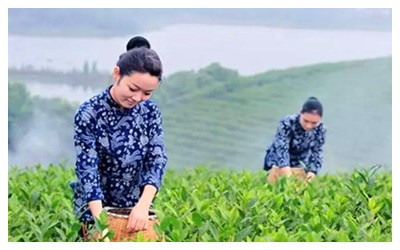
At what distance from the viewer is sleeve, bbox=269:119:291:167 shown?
9406mm

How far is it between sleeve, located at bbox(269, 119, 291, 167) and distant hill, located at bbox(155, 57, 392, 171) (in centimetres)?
137

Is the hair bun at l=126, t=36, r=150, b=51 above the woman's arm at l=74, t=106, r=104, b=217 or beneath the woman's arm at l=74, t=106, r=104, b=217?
above

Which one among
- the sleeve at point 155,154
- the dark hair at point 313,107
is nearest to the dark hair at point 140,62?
the sleeve at point 155,154

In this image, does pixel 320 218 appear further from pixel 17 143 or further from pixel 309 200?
pixel 17 143

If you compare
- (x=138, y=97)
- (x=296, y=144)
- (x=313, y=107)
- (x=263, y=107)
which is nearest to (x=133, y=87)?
(x=138, y=97)

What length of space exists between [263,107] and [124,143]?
6119 millimetres

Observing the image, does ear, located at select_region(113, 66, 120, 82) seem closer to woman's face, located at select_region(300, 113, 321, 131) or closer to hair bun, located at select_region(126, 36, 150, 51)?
hair bun, located at select_region(126, 36, 150, 51)

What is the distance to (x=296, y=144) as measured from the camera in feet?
31.8

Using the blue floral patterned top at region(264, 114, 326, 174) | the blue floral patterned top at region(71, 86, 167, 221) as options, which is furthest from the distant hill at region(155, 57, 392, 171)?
the blue floral patterned top at region(71, 86, 167, 221)

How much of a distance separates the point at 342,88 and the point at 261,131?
3.15ft

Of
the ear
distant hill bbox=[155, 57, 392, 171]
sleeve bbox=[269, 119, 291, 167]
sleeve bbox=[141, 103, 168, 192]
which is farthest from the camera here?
distant hill bbox=[155, 57, 392, 171]

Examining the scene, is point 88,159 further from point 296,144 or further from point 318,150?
point 318,150

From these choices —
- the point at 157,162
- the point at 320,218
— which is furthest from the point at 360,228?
the point at 157,162

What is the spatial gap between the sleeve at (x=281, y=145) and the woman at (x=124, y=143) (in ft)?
11.9
